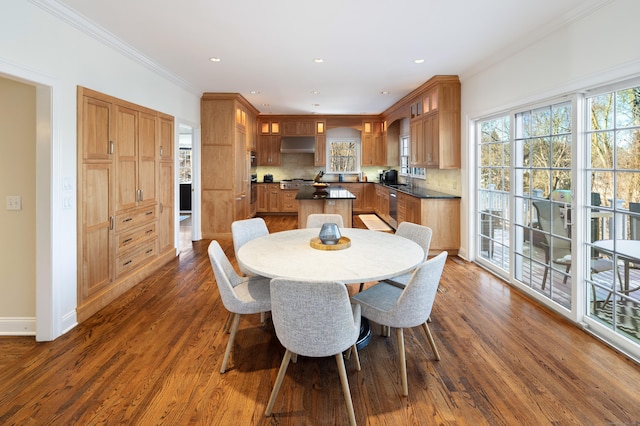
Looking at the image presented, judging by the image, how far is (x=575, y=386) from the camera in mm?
2127

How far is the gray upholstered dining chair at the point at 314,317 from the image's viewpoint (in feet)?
5.50

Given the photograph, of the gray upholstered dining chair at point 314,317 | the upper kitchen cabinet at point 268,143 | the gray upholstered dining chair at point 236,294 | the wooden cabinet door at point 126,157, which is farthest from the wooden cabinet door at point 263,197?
the gray upholstered dining chair at point 314,317

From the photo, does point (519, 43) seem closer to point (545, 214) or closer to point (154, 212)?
point (545, 214)

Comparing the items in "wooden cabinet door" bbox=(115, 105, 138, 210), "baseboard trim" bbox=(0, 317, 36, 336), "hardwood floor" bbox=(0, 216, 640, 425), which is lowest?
"hardwood floor" bbox=(0, 216, 640, 425)

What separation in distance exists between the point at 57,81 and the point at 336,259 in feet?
8.42

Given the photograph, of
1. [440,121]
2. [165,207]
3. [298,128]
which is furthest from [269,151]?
[440,121]

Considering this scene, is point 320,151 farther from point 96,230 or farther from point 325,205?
point 96,230

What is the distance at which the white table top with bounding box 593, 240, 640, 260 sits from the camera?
2488 mm

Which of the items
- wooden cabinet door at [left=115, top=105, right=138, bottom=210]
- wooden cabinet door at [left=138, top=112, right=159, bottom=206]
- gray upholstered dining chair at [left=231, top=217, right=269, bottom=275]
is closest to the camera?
gray upholstered dining chair at [left=231, top=217, right=269, bottom=275]

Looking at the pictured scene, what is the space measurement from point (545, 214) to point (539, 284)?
72 cm

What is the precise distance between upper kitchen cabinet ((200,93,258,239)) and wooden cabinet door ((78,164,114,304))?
2950 millimetres

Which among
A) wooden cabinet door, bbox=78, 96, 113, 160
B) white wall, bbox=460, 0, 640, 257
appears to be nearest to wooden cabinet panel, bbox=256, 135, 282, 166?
white wall, bbox=460, 0, 640, 257

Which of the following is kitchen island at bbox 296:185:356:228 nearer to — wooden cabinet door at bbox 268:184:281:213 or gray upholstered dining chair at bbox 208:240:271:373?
gray upholstered dining chair at bbox 208:240:271:373

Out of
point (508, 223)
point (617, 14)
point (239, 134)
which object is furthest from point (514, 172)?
point (239, 134)
